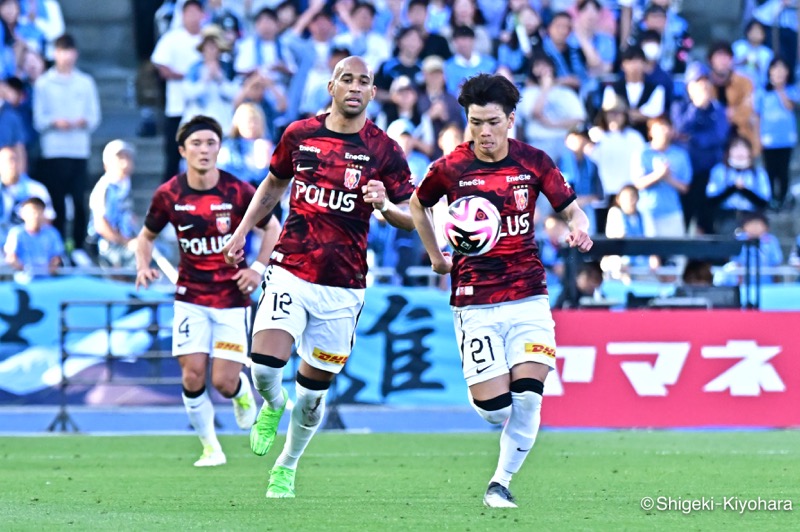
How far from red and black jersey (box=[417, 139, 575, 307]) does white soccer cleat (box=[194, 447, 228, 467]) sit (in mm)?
3864

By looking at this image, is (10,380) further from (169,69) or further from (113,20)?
(113,20)

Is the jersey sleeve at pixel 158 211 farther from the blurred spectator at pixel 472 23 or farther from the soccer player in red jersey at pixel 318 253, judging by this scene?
the blurred spectator at pixel 472 23

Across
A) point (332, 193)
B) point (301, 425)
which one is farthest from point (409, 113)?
point (301, 425)

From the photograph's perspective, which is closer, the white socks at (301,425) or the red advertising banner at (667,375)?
the white socks at (301,425)

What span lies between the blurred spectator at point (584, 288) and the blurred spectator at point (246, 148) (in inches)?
150

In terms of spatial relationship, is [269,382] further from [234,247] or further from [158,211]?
[158,211]

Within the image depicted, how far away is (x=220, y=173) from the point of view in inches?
507

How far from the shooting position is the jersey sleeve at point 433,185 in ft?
30.8

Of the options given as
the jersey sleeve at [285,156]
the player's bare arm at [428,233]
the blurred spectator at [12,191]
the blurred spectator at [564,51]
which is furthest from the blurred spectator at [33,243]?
the player's bare arm at [428,233]

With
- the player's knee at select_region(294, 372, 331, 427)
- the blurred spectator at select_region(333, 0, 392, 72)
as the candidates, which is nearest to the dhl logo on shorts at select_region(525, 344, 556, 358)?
the player's knee at select_region(294, 372, 331, 427)

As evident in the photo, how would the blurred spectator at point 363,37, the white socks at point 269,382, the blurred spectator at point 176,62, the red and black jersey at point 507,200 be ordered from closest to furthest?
the red and black jersey at point 507,200, the white socks at point 269,382, the blurred spectator at point 176,62, the blurred spectator at point 363,37

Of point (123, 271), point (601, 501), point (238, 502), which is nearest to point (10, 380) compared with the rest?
point (123, 271)

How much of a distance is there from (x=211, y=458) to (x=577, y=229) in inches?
185

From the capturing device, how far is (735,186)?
1994 cm
